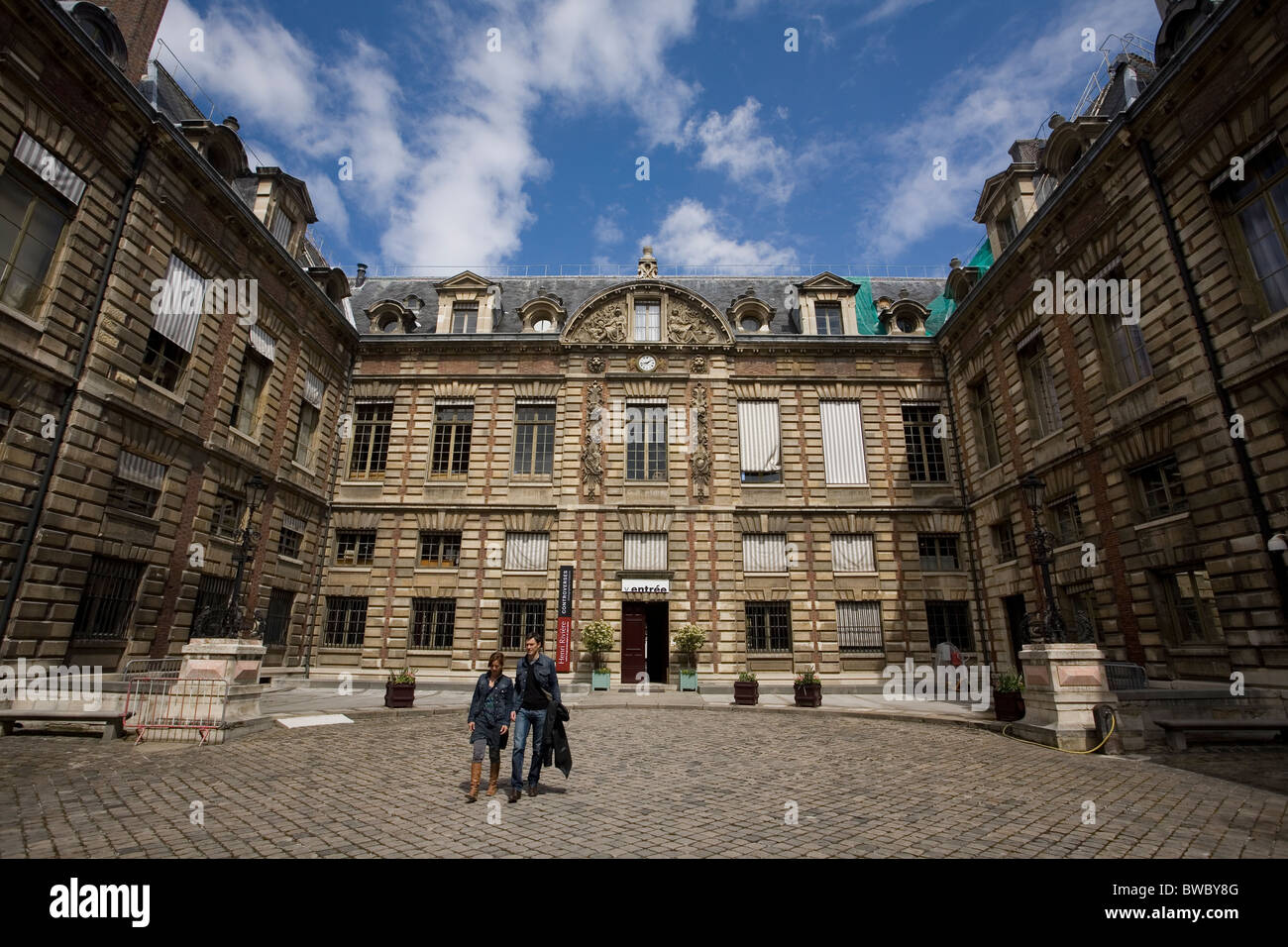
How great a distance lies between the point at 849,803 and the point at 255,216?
22.8 meters

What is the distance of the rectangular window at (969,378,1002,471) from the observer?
2220 centimetres

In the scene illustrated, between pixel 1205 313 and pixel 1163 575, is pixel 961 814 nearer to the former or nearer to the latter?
pixel 1163 575

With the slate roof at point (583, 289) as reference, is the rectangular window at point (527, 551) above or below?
below

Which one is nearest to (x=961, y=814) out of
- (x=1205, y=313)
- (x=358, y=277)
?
(x=1205, y=313)

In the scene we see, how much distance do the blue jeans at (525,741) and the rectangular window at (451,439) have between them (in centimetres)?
1815

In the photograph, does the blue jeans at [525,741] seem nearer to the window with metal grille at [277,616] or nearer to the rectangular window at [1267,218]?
the rectangular window at [1267,218]

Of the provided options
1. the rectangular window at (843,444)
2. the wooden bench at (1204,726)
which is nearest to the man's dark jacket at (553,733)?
the wooden bench at (1204,726)

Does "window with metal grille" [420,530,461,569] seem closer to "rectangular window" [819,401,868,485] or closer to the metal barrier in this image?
the metal barrier

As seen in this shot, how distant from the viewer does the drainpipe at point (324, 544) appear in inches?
868

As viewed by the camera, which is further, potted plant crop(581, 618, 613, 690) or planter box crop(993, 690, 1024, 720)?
potted plant crop(581, 618, 613, 690)

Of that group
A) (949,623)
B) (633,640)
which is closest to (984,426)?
(949,623)

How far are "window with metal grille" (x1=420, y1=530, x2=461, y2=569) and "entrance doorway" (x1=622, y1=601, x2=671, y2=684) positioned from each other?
7.13 m

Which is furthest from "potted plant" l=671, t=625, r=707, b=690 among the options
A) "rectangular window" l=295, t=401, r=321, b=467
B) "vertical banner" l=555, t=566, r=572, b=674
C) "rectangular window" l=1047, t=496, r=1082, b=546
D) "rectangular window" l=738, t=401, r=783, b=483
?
"rectangular window" l=295, t=401, r=321, b=467

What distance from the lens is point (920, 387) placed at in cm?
2492
